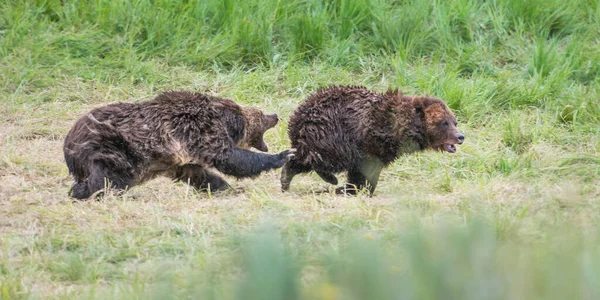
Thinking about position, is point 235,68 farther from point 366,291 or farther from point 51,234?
point 366,291

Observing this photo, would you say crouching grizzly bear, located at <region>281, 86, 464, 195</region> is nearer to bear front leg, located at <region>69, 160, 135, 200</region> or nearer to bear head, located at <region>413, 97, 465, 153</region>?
bear head, located at <region>413, 97, 465, 153</region>

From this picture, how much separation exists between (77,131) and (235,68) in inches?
158

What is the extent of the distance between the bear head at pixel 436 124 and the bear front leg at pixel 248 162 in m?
1.16

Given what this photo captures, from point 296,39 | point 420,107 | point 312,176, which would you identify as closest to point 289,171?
point 312,176

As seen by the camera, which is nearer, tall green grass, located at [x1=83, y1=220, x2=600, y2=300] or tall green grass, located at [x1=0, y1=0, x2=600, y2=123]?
tall green grass, located at [x1=83, y1=220, x2=600, y2=300]

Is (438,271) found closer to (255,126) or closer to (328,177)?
(328,177)

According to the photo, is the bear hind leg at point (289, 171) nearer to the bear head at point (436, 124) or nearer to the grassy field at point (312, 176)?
the grassy field at point (312, 176)

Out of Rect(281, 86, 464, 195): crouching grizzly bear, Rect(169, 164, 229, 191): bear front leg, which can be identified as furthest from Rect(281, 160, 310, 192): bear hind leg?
Rect(169, 164, 229, 191): bear front leg

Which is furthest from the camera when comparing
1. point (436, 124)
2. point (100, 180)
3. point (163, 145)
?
point (436, 124)

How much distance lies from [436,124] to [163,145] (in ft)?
7.60

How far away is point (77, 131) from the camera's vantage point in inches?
287

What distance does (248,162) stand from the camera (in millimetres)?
7742

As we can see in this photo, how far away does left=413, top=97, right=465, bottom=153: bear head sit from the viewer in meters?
7.86

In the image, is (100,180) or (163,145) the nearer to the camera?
(100,180)
